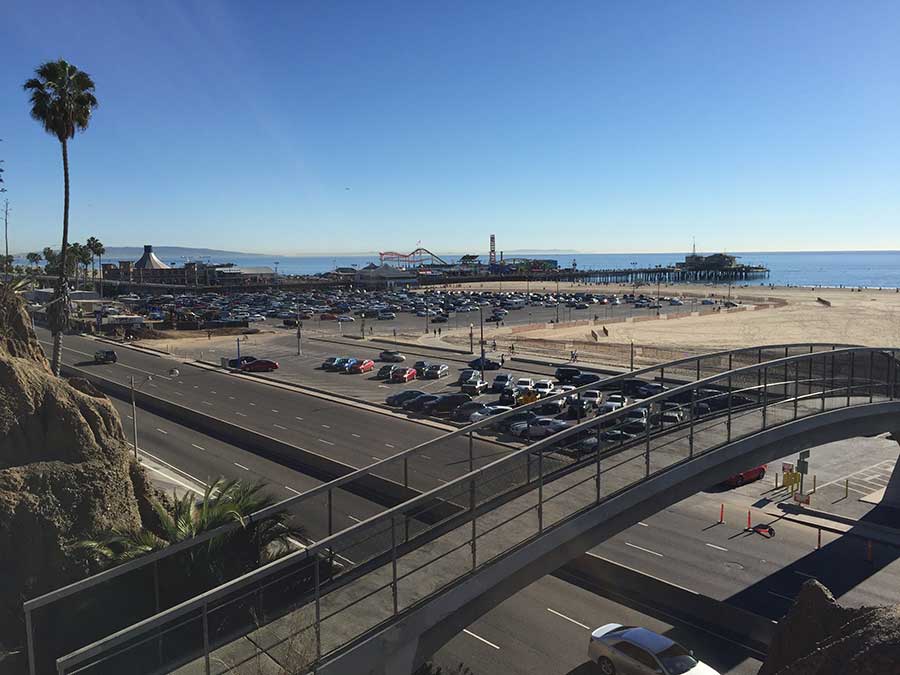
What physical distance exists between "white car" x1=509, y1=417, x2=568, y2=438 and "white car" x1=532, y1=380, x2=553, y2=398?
8976 millimetres

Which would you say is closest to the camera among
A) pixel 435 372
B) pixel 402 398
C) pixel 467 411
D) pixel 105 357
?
pixel 467 411

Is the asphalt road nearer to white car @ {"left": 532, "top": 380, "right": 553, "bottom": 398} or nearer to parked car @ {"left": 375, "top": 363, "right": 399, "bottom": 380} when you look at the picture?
parked car @ {"left": 375, "top": 363, "right": 399, "bottom": 380}

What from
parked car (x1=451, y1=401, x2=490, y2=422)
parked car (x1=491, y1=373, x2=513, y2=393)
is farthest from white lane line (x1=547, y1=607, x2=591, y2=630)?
parked car (x1=491, y1=373, x2=513, y2=393)

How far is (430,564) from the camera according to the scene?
1138 centimetres

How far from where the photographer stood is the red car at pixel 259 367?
55969 mm

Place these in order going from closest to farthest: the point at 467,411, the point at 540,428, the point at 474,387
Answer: the point at 540,428 < the point at 467,411 < the point at 474,387

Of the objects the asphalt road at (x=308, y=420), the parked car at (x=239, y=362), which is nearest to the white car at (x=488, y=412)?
the asphalt road at (x=308, y=420)

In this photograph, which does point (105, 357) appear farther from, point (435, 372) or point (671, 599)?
point (671, 599)

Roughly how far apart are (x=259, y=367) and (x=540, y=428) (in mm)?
30585

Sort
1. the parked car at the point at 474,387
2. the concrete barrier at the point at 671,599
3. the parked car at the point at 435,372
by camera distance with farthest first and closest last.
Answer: the parked car at the point at 435,372
the parked car at the point at 474,387
the concrete barrier at the point at 671,599

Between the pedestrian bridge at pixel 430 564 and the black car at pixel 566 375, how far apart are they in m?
29.7

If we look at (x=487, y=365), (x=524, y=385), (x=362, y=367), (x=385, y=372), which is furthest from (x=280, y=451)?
(x=487, y=365)

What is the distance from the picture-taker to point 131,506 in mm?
15602

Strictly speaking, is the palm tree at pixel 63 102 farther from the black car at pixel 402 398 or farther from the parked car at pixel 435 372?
the parked car at pixel 435 372
